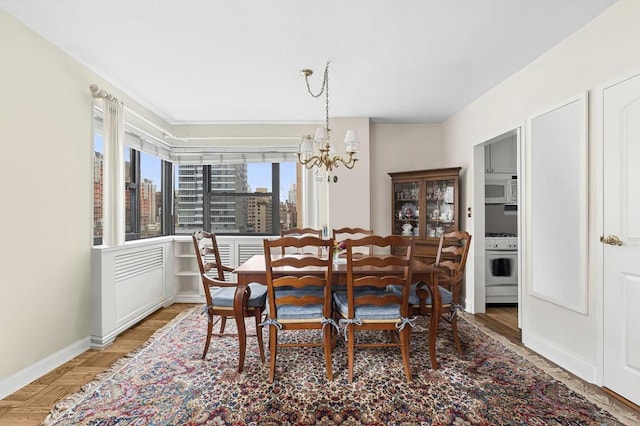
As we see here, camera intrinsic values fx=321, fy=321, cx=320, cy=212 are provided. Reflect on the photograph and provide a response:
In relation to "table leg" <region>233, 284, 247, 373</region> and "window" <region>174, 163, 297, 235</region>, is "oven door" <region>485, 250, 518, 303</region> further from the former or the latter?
"table leg" <region>233, 284, 247, 373</region>

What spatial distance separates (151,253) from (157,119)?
175cm

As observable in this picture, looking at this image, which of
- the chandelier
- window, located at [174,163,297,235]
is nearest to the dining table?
the chandelier

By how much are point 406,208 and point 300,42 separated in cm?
278

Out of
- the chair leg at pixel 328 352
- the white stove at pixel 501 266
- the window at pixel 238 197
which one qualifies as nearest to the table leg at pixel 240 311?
the chair leg at pixel 328 352

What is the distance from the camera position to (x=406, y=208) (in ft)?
15.0

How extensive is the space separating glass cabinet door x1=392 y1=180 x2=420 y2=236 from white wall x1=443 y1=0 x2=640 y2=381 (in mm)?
1279

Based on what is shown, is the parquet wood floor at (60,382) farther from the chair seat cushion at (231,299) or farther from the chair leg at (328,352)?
the chair leg at (328,352)

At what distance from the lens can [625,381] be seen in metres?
2.02

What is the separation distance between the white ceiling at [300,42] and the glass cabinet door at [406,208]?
4.04 feet

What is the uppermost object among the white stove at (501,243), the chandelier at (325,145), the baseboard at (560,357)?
the chandelier at (325,145)

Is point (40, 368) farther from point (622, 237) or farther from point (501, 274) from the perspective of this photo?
point (501, 274)

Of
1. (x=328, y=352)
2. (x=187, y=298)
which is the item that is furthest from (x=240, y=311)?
(x=187, y=298)

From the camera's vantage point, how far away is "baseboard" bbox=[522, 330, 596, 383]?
228 centimetres

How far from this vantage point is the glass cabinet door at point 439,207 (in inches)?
164
